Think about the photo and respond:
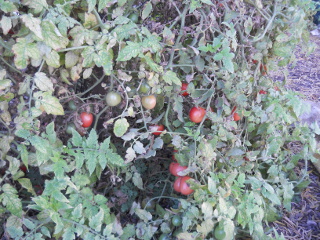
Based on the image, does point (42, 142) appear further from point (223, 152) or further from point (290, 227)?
point (290, 227)

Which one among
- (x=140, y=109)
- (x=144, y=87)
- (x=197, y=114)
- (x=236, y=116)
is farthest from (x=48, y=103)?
(x=236, y=116)

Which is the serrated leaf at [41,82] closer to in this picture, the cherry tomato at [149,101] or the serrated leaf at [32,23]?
the serrated leaf at [32,23]

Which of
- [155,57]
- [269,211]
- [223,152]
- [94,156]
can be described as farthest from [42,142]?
[269,211]

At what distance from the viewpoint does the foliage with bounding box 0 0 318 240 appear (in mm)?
1240

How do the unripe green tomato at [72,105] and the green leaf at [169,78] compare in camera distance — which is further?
the unripe green tomato at [72,105]

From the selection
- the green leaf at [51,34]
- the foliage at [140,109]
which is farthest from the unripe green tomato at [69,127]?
the green leaf at [51,34]

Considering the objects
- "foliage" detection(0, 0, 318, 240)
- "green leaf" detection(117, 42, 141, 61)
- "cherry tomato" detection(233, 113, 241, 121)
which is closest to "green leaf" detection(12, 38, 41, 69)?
"foliage" detection(0, 0, 318, 240)

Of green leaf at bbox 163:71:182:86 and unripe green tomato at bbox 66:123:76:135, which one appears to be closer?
green leaf at bbox 163:71:182:86

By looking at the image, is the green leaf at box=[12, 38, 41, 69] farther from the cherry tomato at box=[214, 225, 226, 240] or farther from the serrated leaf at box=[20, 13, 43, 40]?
the cherry tomato at box=[214, 225, 226, 240]

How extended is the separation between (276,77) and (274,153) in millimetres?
2187

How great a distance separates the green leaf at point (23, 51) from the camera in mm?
1131

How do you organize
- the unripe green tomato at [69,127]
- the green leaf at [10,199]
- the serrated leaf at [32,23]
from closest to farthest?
the serrated leaf at [32,23] → the green leaf at [10,199] → the unripe green tomato at [69,127]

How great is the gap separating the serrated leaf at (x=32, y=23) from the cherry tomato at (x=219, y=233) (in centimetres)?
103

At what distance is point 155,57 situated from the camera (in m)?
1.43
